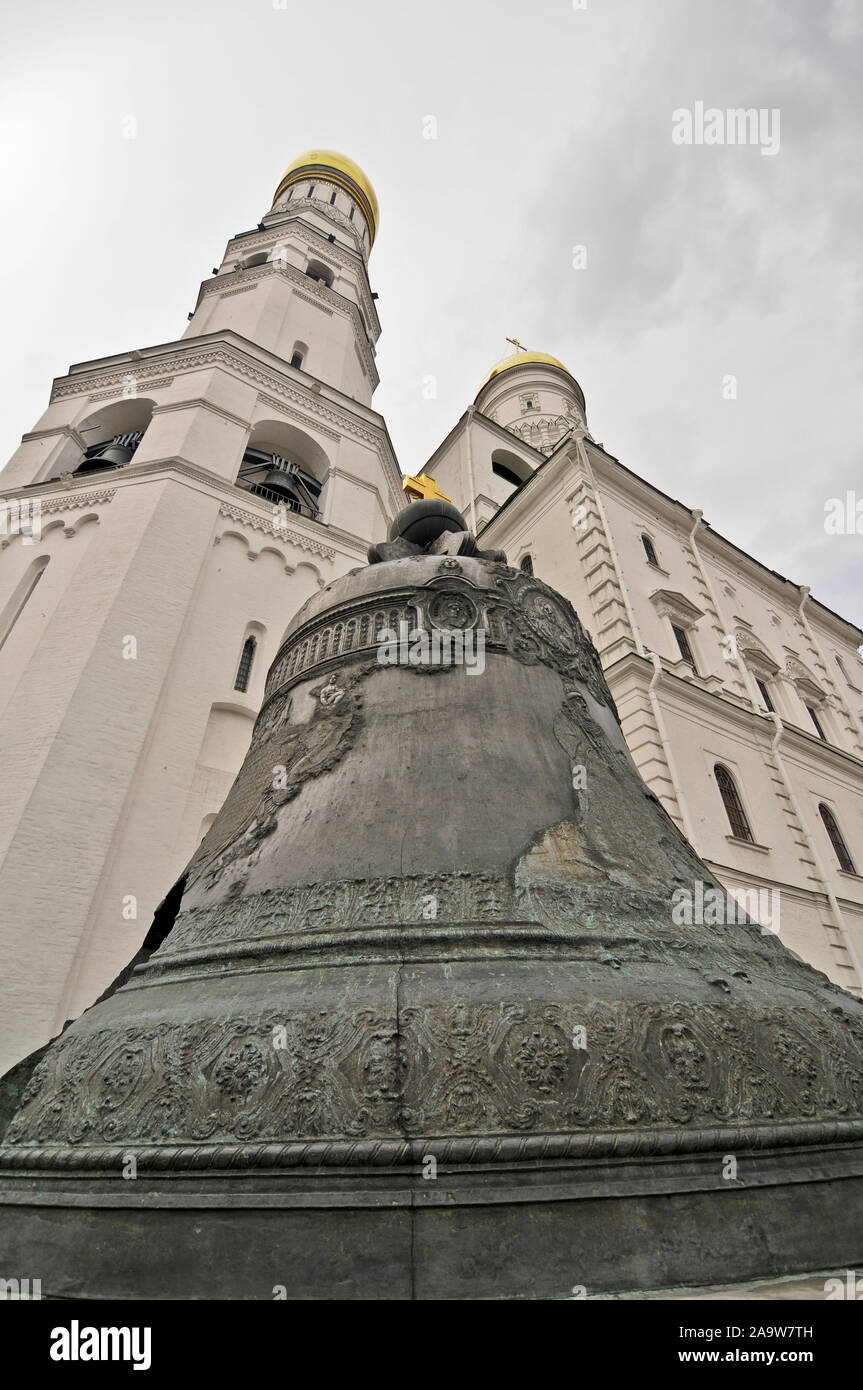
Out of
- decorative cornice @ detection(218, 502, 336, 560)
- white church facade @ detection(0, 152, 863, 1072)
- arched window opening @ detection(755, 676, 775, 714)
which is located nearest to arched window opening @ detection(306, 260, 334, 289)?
white church facade @ detection(0, 152, 863, 1072)

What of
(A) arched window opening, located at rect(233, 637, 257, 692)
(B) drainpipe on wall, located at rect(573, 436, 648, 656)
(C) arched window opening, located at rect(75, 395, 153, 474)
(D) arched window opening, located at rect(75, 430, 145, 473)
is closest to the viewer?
(A) arched window opening, located at rect(233, 637, 257, 692)

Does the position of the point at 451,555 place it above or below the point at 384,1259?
above

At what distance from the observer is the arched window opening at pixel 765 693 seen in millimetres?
14250

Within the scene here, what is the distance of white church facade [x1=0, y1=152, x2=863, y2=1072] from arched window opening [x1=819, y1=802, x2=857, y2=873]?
149 mm

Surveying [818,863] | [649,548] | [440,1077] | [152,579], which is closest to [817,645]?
[649,548]

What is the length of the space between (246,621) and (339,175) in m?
21.0

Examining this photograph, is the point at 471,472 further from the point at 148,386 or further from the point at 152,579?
the point at 152,579

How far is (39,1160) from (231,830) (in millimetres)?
1248

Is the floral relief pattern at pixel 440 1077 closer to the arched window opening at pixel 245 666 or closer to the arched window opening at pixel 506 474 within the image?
the arched window opening at pixel 245 666

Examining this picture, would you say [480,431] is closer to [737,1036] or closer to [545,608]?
→ [545,608]

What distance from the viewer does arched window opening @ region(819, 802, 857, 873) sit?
12.2m

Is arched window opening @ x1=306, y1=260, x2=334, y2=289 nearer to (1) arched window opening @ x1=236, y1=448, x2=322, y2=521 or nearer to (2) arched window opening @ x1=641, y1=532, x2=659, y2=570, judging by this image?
(1) arched window opening @ x1=236, y1=448, x2=322, y2=521
